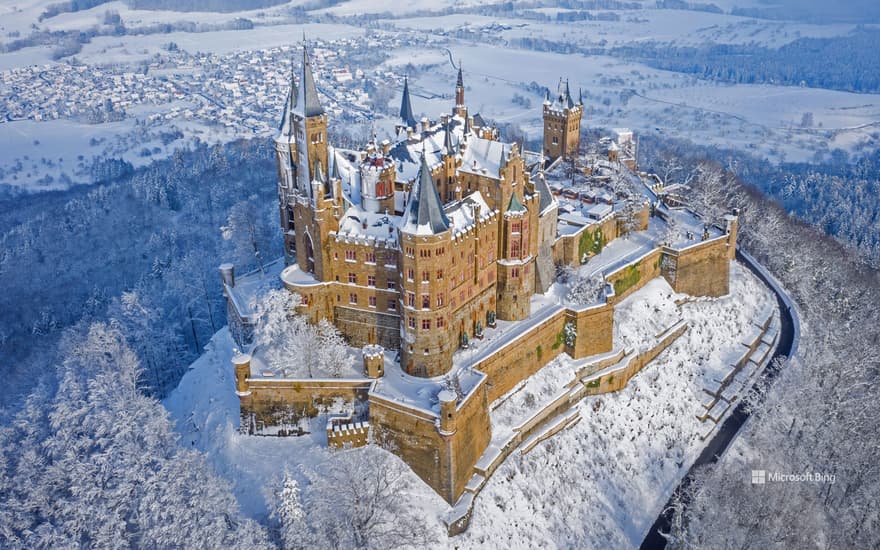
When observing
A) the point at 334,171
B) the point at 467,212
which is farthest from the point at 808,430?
the point at 334,171

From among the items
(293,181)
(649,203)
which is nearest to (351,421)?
(293,181)

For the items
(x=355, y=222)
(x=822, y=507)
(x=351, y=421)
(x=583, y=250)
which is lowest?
(x=822, y=507)

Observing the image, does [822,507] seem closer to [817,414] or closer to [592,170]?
[817,414]

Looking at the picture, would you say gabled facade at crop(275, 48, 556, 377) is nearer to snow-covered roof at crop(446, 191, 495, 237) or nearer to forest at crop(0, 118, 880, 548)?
snow-covered roof at crop(446, 191, 495, 237)

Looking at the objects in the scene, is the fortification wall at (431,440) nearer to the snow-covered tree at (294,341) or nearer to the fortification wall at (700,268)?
the snow-covered tree at (294,341)

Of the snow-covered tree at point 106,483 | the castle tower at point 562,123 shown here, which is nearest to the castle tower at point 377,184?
the snow-covered tree at point 106,483
